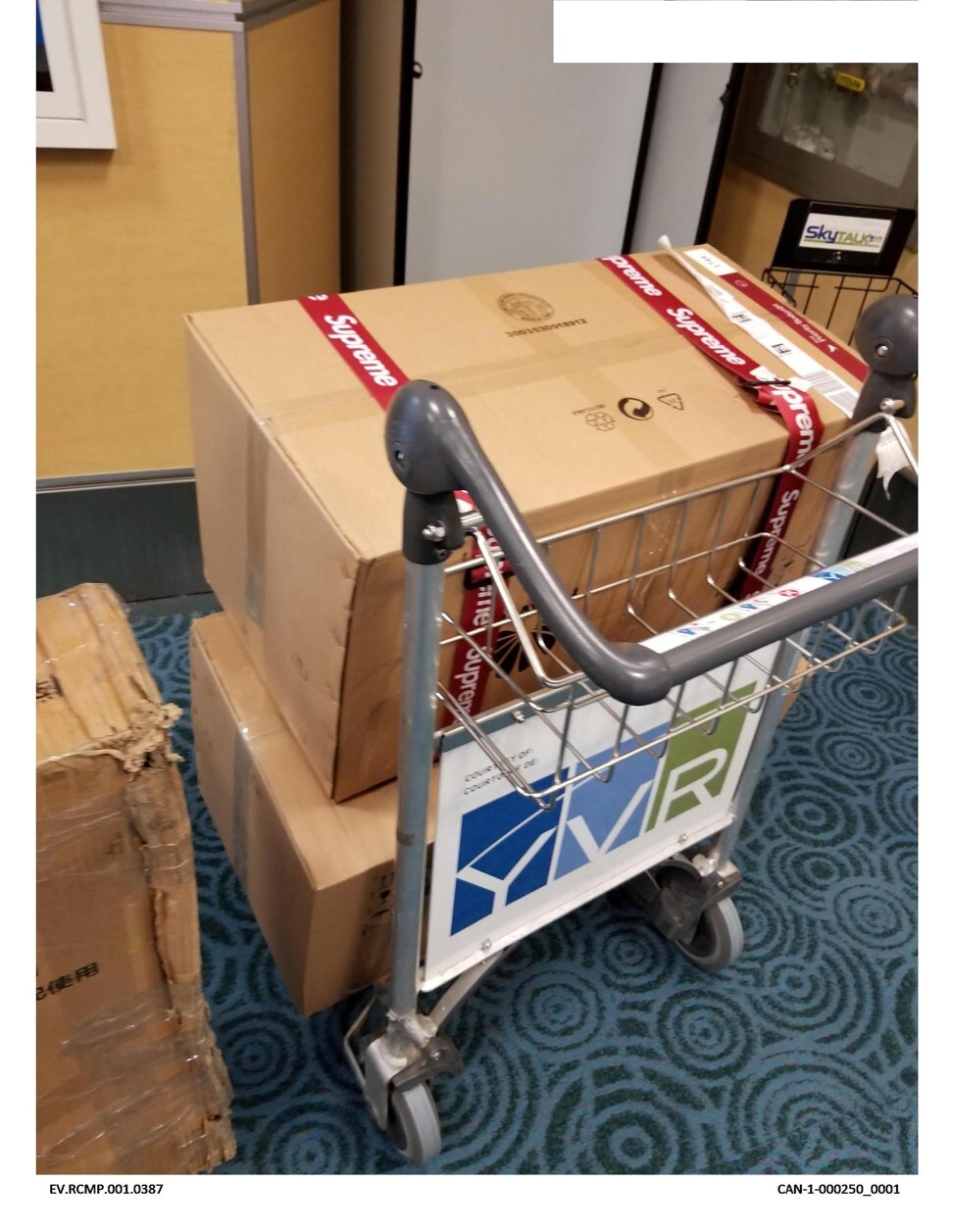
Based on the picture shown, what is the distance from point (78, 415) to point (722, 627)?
1384 mm

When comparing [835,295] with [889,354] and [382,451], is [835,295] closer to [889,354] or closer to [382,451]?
[889,354]

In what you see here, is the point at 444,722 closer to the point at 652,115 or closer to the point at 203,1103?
the point at 203,1103

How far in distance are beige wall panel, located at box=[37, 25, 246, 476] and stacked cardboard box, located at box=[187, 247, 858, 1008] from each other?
606 mm

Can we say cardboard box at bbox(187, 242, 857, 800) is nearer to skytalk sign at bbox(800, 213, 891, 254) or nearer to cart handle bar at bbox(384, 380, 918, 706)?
cart handle bar at bbox(384, 380, 918, 706)

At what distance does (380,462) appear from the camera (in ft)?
2.93

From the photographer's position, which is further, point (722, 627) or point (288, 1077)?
point (288, 1077)

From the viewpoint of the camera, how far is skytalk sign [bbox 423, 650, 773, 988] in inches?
35.1

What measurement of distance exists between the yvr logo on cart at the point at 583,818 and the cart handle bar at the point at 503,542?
0.31 m

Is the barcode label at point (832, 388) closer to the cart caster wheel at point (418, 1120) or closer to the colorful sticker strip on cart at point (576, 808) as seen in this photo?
the colorful sticker strip on cart at point (576, 808)

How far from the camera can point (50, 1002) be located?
832 millimetres

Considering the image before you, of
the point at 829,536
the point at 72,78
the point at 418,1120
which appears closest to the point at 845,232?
the point at 829,536

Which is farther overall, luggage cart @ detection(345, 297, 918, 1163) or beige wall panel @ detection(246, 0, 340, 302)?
beige wall panel @ detection(246, 0, 340, 302)

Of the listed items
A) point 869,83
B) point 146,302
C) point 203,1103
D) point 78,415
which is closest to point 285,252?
point 146,302

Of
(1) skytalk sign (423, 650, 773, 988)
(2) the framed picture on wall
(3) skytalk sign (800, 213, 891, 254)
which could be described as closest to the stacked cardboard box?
(1) skytalk sign (423, 650, 773, 988)
